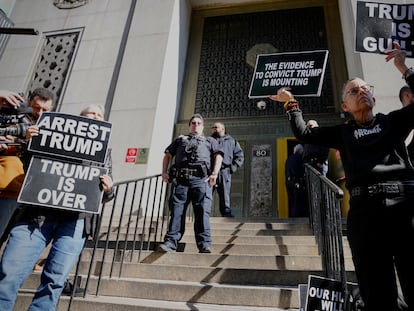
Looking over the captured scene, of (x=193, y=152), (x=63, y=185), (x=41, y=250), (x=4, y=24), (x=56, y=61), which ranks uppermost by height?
(x=4, y=24)

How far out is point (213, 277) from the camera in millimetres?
3295

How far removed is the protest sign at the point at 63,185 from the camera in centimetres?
221

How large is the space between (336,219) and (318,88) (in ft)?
5.69

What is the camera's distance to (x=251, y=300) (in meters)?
2.90

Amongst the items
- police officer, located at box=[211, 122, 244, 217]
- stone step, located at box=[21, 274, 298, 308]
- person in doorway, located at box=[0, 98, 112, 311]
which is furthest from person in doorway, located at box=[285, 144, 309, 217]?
person in doorway, located at box=[0, 98, 112, 311]

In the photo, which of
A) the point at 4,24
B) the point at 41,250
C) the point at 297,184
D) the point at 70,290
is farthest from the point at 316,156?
the point at 4,24

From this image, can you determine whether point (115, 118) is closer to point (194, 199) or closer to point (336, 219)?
point (194, 199)

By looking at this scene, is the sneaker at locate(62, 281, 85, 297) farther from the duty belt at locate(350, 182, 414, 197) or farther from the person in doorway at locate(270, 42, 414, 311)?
the duty belt at locate(350, 182, 414, 197)

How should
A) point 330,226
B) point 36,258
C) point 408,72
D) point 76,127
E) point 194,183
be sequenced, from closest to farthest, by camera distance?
1. point 408,72
2. point 36,258
3. point 76,127
4. point 330,226
5. point 194,183

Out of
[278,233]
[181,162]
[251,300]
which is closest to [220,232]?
[278,233]

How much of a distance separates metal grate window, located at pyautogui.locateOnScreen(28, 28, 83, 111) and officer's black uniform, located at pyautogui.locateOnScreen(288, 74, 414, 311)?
7552 mm

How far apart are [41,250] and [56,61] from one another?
25.2ft

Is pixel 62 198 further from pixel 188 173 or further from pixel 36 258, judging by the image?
pixel 188 173

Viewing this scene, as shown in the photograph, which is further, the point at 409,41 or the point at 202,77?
the point at 202,77
